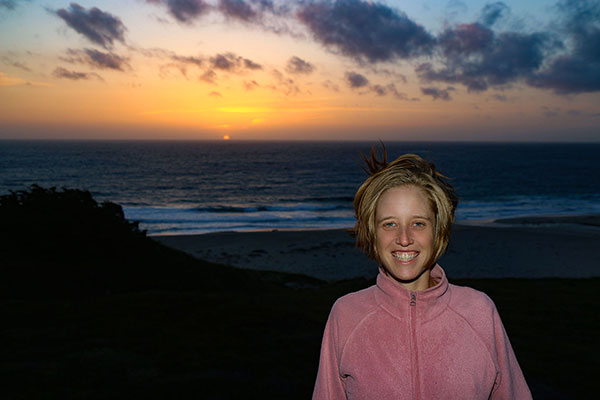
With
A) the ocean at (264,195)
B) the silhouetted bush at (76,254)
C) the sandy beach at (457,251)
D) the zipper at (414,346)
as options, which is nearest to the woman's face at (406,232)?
the zipper at (414,346)

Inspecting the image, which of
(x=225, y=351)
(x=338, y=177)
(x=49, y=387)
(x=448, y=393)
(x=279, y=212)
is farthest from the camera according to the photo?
(x=338, y=177)

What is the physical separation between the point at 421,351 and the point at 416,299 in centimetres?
25

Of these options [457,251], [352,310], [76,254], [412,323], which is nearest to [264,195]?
[457,251]

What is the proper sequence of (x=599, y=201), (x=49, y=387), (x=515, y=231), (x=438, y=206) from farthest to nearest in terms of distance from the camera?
(x=599, y=201) → (x=515, y=231) → (x=49, y=387) → (x=438, y=206)

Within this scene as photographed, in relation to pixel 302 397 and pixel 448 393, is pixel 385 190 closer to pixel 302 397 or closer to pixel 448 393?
pixel 448 393

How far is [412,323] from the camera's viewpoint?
6.81ft

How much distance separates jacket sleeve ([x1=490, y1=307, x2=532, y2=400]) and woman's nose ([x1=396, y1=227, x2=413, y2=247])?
54cm

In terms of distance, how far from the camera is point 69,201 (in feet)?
44.8

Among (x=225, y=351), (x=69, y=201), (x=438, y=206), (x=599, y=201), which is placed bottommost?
(x=599, y=201)

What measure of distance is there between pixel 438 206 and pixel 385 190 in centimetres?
29

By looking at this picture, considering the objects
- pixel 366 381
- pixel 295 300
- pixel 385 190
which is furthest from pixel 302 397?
pixel 295 300

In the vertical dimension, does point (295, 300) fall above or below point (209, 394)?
below

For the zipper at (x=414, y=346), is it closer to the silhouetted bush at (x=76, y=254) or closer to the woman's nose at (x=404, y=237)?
the woman's nose at (x=404, y=237)

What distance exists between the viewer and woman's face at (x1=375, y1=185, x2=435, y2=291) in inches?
83.4
